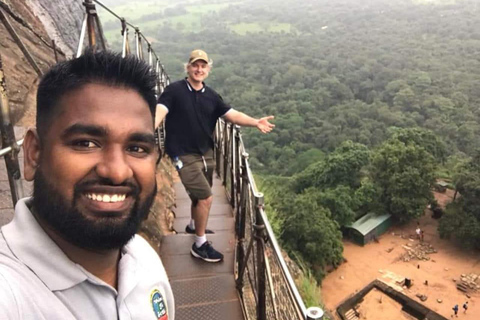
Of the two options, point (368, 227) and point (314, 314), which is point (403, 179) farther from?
point (314, 314)

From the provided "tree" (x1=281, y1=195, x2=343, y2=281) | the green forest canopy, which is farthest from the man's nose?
"tree" (x1=281, y1=195, x2=343, y2=281)

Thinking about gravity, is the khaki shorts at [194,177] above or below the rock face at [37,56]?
below

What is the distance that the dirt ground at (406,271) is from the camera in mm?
14841

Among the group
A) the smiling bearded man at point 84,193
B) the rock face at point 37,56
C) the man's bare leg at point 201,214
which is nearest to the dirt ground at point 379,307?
the rock face at point 37,56

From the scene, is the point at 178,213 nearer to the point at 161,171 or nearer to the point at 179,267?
the point at 161,171

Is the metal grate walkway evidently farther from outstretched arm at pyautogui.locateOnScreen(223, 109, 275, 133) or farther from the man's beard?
the man's beard

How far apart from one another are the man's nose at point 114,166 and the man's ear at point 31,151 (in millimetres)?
181

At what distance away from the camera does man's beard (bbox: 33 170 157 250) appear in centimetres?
91

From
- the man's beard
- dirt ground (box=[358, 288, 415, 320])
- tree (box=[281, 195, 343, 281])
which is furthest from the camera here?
tree (box=[281, 195, 343, 281])

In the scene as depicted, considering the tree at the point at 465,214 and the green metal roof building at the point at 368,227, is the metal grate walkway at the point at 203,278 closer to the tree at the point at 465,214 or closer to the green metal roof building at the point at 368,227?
the green metal roof building at the point at 368,227

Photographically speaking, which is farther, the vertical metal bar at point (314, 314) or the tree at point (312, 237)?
the tree at point (312, 237)

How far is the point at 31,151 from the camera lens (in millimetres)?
983

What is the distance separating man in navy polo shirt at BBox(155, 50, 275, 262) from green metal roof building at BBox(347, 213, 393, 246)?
17181mm

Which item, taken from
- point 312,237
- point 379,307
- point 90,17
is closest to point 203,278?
point 90,17
